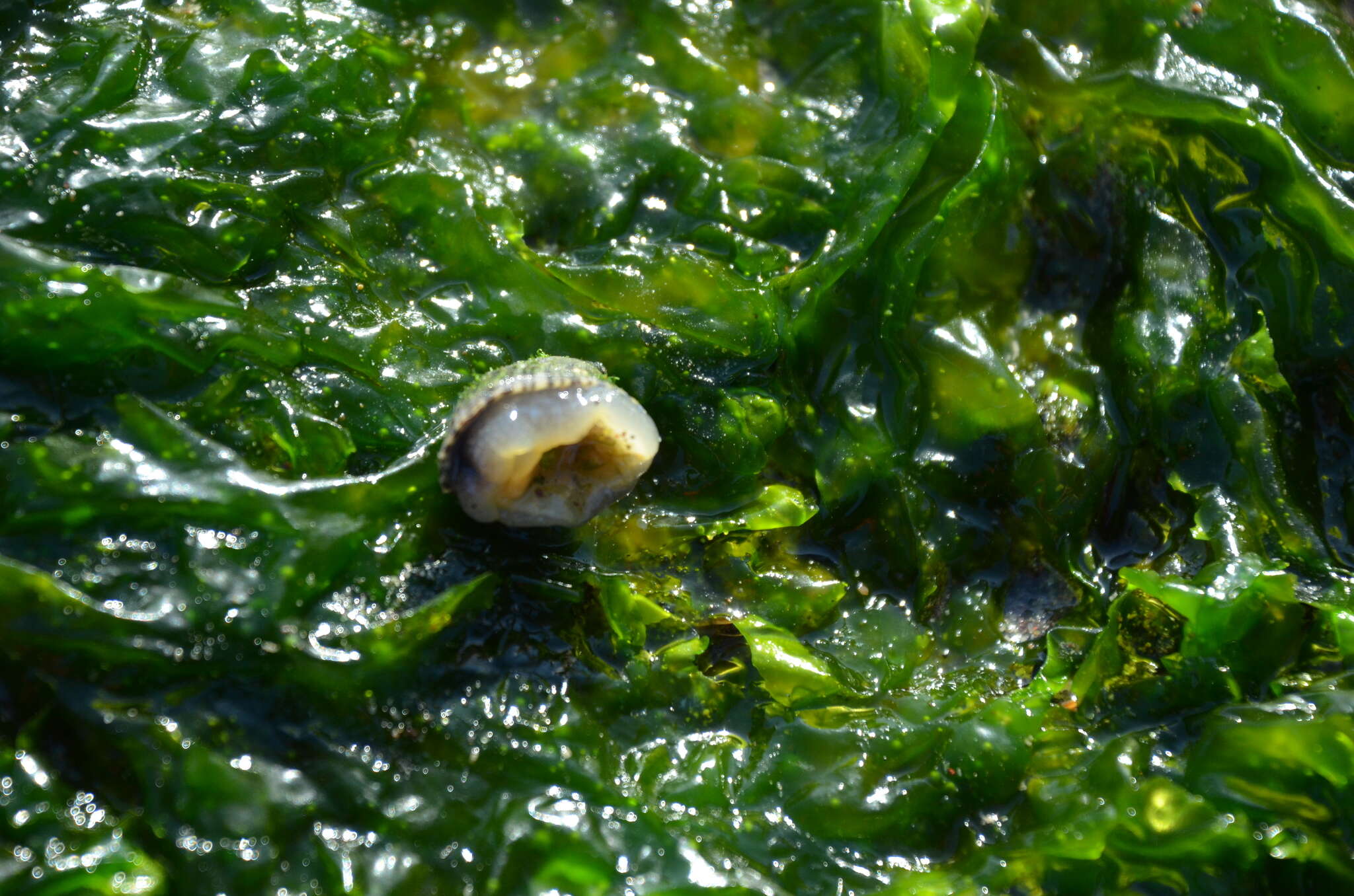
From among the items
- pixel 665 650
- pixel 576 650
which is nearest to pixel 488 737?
pixel 576 650

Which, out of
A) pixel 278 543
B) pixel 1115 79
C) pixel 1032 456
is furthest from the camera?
pixel 1115 79

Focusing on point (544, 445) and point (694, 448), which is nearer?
point (544, 445)

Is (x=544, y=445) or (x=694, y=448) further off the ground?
(x=544, y=445)

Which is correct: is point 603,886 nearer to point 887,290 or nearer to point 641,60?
point 887,290
